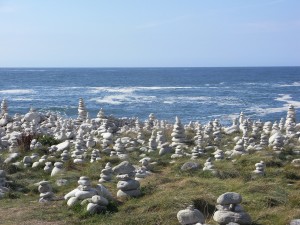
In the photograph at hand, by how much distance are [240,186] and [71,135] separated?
12.4 meters

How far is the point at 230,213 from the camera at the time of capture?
9594 millimetres

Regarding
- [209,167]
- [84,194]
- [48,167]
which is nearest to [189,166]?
[209,167]

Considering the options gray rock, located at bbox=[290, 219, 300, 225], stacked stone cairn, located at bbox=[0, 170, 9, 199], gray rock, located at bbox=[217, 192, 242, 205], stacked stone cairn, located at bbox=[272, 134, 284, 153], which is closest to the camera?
gray rock, located at bbox=[290, 219, 300, 225]

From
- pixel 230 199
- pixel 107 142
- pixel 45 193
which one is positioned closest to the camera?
pixel 230 199

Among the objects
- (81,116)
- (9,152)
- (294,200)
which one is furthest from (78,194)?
(81,116)

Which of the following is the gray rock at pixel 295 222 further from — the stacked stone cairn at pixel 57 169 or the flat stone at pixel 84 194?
the stacked stone cairn at pixel 57 169

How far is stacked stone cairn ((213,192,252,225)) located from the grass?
41 cm

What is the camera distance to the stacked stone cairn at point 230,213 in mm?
9539

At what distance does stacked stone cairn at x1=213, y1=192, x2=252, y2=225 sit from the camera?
31.3 feet

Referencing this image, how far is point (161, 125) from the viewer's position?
27078mm

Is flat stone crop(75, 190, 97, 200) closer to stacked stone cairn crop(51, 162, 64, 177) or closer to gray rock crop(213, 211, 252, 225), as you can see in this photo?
gray rock crop(213, 211, 252, 225)

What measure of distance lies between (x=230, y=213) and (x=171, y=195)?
2.37m

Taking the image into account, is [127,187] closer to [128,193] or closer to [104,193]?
[128,193]

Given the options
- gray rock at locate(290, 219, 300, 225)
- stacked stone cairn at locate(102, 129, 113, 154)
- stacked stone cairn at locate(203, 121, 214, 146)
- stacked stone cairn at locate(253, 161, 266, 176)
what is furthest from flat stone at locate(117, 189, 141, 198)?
stacked stone cairn at locate(203, 121, 214, 146)
